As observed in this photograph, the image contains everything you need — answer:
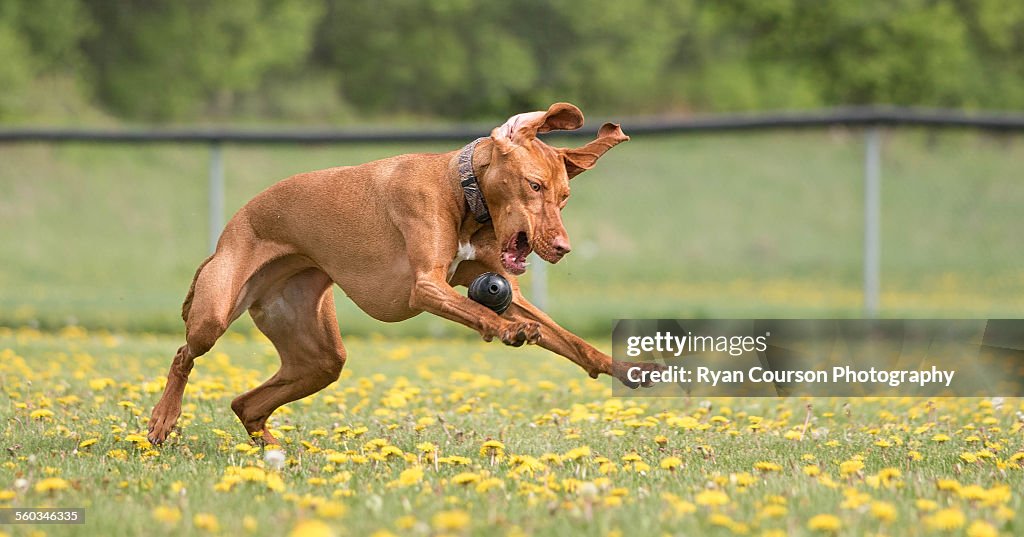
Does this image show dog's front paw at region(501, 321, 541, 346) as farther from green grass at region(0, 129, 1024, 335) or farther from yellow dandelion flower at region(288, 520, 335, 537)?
green grass at region(0, 129, 1024, 335)

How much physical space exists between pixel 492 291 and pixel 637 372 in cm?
54

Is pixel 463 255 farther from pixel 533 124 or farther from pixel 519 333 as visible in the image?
pixel 519 333

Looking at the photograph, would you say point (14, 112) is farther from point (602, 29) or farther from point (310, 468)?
point (310, 468)

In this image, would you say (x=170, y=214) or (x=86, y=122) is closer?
(x=170, y=214)

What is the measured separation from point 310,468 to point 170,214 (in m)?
12.3

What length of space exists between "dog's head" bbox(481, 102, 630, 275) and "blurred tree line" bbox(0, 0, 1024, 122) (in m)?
21.2

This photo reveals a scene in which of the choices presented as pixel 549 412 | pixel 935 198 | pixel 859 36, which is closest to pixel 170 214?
pixel 935 198

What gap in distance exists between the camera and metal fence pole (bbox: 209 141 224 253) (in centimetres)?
1180

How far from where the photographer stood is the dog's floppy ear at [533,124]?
4.35 m

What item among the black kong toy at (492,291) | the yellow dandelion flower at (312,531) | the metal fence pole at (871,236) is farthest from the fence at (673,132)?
the yellow dandelion flower at (312,531)

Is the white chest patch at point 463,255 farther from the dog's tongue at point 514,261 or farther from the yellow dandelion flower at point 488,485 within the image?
the yellow dandelion flower at point 488,485

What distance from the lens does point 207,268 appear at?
16.0 feet

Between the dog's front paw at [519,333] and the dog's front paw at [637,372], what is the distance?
38 centimetres

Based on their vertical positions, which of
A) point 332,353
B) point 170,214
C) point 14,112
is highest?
point 14,112
